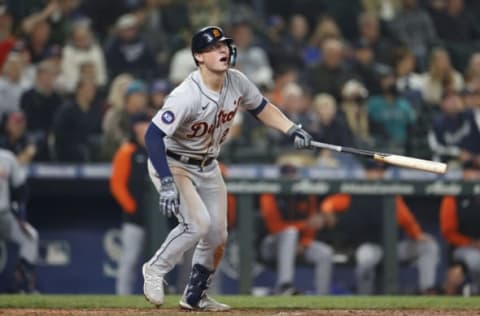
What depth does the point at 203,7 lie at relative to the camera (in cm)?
1375

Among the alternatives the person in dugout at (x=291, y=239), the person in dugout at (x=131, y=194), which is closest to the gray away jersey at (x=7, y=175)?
the person in dugout at (x=131, y=194)

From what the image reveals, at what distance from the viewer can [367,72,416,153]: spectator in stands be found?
42.6ft

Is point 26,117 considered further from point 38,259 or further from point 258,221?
point 258,221

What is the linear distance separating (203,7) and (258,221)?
3.28 m

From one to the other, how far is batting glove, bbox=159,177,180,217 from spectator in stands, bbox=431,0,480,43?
8782mm

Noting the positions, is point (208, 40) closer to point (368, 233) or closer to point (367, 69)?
point (368, 233)

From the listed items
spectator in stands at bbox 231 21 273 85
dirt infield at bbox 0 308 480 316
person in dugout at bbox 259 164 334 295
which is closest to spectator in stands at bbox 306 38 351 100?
spectator in stands at bbox 231 21 273 85

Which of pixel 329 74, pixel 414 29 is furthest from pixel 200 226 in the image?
→ pixel 414 29

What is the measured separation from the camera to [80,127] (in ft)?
39.0

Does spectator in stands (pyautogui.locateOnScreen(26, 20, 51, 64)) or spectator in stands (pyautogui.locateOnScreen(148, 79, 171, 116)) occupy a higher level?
spectator in stands (pyautogui.locateOnScreen(26, 20, 51, 64))

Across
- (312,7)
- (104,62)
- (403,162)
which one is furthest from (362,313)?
(312,7)

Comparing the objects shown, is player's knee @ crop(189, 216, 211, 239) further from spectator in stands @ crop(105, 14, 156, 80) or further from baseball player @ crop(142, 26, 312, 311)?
spectator in stands @ crop(105, 14, 156, 80)

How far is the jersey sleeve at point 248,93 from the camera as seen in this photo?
25.1 ft

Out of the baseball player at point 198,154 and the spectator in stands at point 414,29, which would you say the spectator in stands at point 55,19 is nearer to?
the spectator in stands at point 414,29
